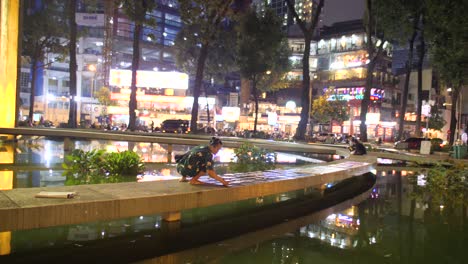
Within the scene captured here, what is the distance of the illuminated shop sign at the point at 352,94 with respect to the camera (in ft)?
198

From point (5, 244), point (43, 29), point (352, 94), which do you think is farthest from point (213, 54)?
point (5, 244)

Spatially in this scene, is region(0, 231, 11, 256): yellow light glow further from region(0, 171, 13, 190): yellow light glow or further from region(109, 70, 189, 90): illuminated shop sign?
region(109, 70, 189, 90): illuminated shop sign

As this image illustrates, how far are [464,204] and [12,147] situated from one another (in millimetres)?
19256

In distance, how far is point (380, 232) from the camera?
27.0ft

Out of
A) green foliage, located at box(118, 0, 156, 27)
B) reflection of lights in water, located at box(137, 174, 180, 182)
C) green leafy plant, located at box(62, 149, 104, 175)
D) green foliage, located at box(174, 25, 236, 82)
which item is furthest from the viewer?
green foliage, located at box(174, 25, 236, 82)

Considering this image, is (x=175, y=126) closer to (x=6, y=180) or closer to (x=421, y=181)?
(x=421, y=181)

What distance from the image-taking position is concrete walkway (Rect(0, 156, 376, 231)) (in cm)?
532

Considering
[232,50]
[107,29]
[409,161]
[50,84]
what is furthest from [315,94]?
[409,161]

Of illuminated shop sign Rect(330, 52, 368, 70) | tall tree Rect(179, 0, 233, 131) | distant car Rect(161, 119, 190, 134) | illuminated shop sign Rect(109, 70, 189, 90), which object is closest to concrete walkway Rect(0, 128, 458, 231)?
tall tree Rect(179, 0, 233, 131)

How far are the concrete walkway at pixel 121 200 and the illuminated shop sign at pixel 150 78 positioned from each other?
146 feet

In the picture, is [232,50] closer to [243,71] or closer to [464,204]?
[243,71]

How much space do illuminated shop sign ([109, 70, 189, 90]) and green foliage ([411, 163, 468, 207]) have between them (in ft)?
136

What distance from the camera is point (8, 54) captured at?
19.7 meters

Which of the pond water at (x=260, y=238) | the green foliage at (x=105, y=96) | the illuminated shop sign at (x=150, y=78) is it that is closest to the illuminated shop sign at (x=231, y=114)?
the illuminated shop sign at (x=150, y=78)
